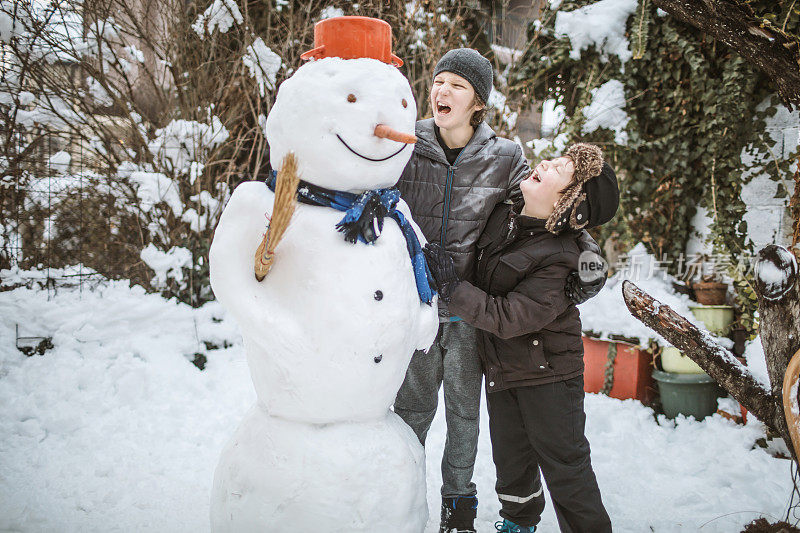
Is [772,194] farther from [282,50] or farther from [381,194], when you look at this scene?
[282,50]

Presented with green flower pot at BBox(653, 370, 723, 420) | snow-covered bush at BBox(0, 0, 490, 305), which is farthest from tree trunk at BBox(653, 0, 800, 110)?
snow-covered bush at BBox(0, 0, 490, 305)

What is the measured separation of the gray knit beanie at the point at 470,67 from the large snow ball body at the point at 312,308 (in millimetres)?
948

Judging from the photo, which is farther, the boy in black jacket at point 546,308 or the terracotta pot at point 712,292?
the terracotta pot at point 712,292

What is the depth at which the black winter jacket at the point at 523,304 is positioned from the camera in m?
1.97

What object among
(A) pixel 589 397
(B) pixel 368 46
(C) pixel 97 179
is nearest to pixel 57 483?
(B) pixel 368 46

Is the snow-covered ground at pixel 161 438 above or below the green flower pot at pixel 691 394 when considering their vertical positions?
below

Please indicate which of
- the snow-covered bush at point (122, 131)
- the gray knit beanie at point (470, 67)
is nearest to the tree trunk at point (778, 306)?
the gray knit beanie at point (470, 67)

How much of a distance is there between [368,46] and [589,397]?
3312 millimetres

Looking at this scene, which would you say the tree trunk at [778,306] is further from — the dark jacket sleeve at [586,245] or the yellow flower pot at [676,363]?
the yellow flower pot at [676,363]

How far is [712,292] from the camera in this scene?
4.10 meters

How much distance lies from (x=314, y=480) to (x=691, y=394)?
3.17 m

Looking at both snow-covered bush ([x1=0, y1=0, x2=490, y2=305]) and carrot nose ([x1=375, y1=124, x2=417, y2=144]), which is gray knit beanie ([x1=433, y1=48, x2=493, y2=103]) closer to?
carrot nose ([x1=375, y1=124, x2=417, y2=144])

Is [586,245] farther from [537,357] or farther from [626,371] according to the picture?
[626,371]

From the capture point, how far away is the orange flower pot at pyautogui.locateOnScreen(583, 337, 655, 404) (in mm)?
4105
